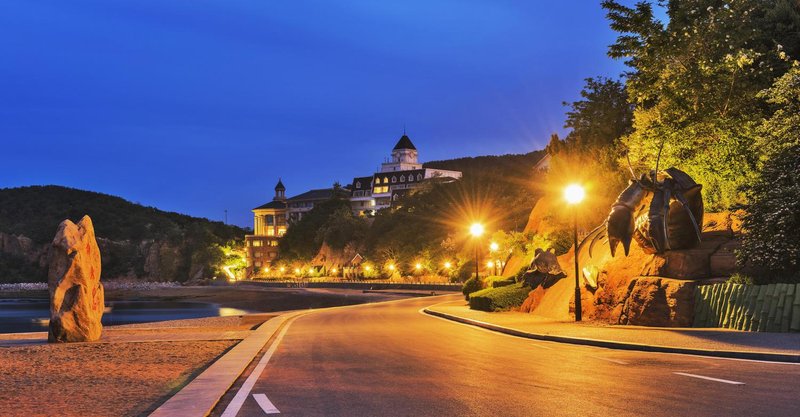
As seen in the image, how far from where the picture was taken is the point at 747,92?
28.2m

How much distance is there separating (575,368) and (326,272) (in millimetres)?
127731

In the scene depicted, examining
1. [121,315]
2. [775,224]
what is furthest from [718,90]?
[121,315]

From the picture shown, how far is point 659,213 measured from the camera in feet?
77.4

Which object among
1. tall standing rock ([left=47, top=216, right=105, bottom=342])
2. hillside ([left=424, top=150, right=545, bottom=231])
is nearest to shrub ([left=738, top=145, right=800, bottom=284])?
tall standing rock ([left=47, top=216, right=105, bottom=342])

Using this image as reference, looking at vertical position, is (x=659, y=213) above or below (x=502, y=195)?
below

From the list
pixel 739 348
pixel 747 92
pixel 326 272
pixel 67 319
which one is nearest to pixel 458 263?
pixel 326 272

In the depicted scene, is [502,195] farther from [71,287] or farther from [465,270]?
[71,287]

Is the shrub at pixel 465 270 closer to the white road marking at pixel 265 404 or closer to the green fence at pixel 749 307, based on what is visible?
the green fence at pixel 749 307

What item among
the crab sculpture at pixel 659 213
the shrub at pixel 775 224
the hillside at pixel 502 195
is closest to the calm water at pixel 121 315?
the hillside at pixel 502 195

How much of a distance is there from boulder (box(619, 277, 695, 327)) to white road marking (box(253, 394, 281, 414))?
14.9m

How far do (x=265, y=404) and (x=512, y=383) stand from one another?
4.03 metres

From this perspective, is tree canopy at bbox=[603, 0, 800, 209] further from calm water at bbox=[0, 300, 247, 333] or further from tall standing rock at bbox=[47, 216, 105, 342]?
calm water at bbox=[0, 300, 247, 333]

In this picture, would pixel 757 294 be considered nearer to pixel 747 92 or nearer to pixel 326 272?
pixel 747 92

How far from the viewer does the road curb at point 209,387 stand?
938 centimetres
